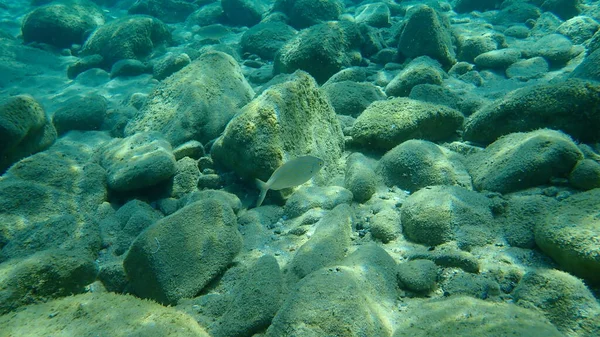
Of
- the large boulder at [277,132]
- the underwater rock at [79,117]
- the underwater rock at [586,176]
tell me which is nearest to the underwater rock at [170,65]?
the underwater rock at [79,117]

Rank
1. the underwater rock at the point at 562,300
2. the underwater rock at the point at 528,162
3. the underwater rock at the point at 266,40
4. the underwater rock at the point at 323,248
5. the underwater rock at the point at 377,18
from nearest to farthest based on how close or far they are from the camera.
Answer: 1. the underwater rock at the point at 562,300
2. the underwater rock at the point at 323,248
3. the underwater rock at the point at 528,162
4. the underwater rock at the point at 266,40
5. the underwater rock at the point at 377,18

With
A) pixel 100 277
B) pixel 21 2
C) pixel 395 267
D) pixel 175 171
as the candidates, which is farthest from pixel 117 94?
pixel 21 2

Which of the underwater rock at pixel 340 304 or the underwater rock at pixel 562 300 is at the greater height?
the underwater rock at pixel 562 300

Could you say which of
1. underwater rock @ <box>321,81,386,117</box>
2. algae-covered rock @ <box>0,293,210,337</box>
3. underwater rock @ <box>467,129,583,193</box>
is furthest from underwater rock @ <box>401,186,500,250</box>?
underwater rock @ <box>321,81,386,117</box>

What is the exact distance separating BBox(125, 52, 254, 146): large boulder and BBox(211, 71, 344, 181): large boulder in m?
0.86

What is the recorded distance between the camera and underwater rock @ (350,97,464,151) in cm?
476

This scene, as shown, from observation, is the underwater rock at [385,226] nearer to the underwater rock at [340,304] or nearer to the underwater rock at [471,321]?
the underwater rock at [340,304]

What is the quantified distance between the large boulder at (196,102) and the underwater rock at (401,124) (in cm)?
234

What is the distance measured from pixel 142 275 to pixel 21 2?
22.3 meters

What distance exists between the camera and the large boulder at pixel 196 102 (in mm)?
5594

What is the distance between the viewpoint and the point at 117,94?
28.8ft

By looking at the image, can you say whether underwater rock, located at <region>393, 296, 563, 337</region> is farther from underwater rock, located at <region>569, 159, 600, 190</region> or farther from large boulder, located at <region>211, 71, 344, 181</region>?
large boulder, located at <region>211, 71, 344, 181</region>

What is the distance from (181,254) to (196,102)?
322 cm

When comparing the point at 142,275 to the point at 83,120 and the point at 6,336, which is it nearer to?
the point at 6,336
